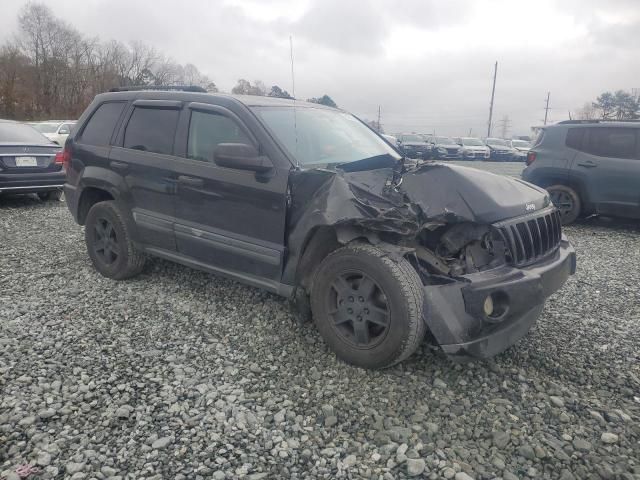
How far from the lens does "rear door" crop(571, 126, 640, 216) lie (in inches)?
289

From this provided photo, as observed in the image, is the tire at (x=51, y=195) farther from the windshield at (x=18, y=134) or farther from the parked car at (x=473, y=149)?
the parked car at (x=473, y=149)

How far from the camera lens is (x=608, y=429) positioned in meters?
2.61

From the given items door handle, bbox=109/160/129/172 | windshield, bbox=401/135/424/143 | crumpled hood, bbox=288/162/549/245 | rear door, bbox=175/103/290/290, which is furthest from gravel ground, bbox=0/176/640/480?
windshield, bbox=401/135/424/143

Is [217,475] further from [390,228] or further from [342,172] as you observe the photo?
[342,172]

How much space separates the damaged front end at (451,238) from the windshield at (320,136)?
37 centimetres

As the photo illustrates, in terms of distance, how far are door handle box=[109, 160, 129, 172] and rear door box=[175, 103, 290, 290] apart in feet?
2.38

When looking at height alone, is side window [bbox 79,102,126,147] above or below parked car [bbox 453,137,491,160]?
above

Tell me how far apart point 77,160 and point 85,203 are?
17.5 inches

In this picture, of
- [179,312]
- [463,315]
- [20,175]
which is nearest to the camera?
[463,315]

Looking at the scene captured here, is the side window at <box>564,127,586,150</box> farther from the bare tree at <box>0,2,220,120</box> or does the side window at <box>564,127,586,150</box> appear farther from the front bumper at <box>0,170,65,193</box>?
the bare tree at <box>0,2,220,120</box>

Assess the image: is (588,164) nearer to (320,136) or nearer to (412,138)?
(320,136)

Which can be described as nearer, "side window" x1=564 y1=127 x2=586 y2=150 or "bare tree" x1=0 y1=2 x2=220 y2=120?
"side window" x1=564 y1=127 x2=586 y2=150

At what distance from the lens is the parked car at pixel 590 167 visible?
7.41 meters

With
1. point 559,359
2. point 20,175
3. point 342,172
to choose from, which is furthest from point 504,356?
point 20,175
